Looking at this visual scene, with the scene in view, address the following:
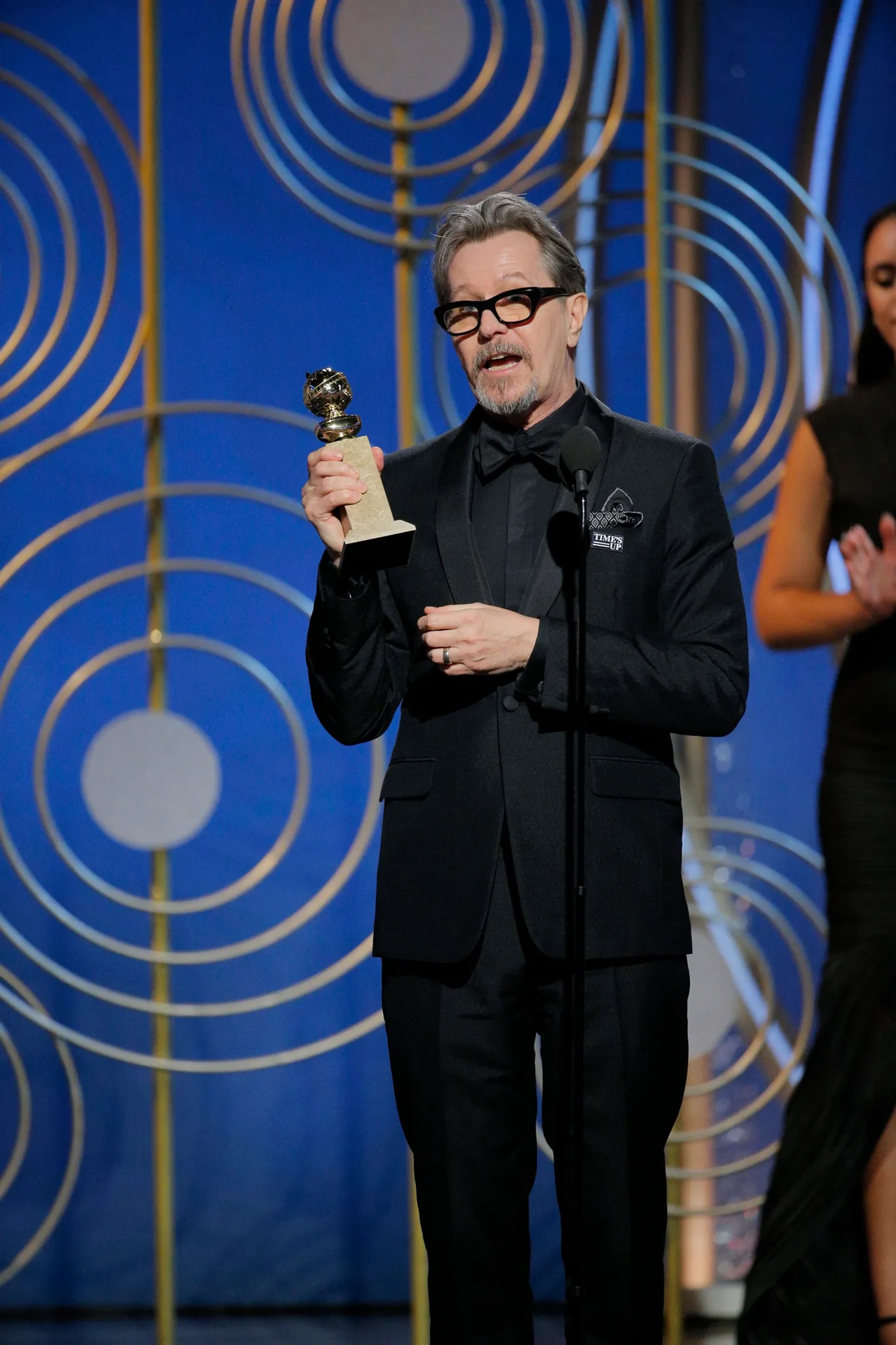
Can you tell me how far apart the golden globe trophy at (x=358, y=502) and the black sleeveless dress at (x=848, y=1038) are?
1025 mm

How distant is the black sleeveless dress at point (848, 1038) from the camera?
246 centimetres

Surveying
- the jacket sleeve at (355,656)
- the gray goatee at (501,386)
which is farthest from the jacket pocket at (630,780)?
the gray goatee at (501,386)

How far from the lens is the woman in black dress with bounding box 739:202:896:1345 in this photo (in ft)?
8.02

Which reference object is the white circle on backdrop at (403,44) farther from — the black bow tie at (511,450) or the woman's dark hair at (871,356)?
the black bow tie at (511,450)

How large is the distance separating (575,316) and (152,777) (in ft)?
4.69

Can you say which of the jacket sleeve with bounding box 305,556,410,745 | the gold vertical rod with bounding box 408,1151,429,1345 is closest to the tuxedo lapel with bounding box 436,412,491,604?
the jacket sleeve with bounding box 305,556,410,745

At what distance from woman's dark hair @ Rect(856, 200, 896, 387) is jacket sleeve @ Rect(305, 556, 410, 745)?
3.66ft

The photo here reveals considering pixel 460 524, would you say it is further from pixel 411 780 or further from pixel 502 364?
pixel 411 780

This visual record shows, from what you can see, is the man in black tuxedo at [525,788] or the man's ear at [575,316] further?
the man's ear at [575,316]

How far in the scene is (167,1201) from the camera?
2.87m

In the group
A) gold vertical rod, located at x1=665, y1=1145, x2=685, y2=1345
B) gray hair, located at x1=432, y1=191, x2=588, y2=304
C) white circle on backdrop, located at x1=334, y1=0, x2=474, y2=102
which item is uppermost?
white circle on backdrop, located at x1=334, y1=0, x2=474, y2=102

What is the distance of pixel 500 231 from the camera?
187 cm

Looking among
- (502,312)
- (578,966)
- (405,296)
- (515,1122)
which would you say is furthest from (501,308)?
(405,296)

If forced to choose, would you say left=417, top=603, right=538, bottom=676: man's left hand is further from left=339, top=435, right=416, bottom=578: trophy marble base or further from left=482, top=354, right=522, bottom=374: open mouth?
left=482, top=354, right=522, bottom=374: open mouth
